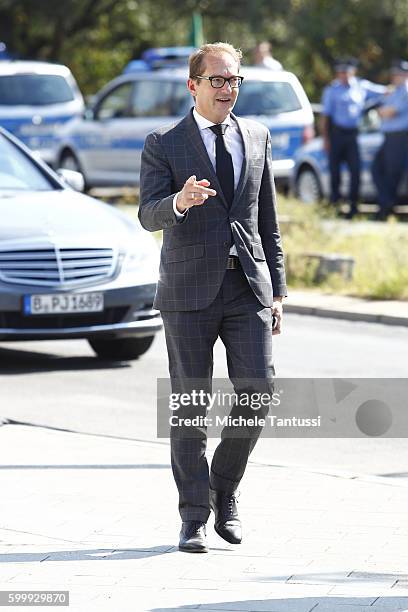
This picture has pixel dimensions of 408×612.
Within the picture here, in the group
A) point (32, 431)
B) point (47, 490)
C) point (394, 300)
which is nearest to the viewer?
point (47, 490)

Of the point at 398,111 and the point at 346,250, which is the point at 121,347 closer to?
the point at 346,250

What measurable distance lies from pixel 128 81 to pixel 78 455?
17.2 meters

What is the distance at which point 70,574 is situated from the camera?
209 inches

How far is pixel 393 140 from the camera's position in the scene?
20562mm

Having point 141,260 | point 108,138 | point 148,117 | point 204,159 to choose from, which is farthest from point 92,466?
point 108,138

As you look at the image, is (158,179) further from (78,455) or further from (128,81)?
(128,81)

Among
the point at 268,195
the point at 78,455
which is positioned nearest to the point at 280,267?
the point at 268,195

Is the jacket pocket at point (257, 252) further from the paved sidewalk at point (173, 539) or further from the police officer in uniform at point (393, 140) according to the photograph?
the police officer in uniform at point (393, 140)

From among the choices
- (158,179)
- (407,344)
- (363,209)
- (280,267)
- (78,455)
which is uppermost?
(158,179)

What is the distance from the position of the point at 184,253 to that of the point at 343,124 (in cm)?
1569

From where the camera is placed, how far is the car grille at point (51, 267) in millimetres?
10055

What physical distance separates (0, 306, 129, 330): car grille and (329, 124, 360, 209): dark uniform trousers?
11.3 meters

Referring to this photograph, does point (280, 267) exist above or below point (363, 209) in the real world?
above

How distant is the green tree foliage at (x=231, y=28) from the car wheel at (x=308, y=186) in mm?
13840
